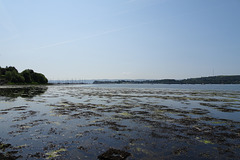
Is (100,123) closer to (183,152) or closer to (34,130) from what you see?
(34,130)

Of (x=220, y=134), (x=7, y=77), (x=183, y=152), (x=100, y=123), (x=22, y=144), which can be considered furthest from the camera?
(x=7, y=77)

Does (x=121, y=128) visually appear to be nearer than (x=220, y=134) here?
No

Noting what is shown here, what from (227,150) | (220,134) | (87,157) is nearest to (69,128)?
(87,157)

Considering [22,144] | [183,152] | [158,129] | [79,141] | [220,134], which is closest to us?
[183,152]

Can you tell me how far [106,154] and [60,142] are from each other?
189 inches

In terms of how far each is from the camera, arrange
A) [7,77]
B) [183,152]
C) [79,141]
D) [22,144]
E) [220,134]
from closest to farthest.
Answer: [183,152]
[22,144]
[79,141]
[220,134]
[7,77]

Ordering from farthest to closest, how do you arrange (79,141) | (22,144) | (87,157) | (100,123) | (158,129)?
(100,123) < (158,129) < (79,141) < (22,144) < (87,157)

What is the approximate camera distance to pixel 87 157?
10.9 metres

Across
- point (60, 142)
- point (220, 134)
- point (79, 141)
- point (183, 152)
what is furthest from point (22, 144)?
point (220, 134)

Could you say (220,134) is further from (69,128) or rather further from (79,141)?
(69,128)

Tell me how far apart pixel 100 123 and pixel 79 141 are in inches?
250

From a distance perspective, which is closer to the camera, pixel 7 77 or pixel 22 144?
pixel 22 144

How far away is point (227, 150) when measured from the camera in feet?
40.2

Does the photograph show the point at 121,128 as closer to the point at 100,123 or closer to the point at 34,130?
the point at 100,123
